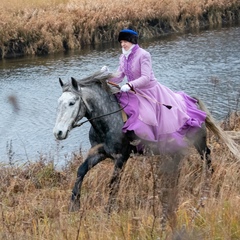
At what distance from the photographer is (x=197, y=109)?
20.9 ft

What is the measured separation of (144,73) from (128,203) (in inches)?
54.3

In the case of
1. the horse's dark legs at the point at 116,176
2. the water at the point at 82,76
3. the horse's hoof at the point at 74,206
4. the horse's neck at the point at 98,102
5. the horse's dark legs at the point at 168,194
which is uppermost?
the horse's dark legs at the point at 168,194

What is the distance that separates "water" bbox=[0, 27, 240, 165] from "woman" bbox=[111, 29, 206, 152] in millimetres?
2291

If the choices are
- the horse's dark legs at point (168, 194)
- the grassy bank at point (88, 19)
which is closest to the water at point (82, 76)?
the grassy bank at point (88, 19)

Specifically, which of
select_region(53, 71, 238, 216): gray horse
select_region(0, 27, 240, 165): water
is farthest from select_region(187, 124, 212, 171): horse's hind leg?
select_region(0, 27, 240, 165): water

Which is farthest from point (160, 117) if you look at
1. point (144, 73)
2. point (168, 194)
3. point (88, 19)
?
point (88, 19)

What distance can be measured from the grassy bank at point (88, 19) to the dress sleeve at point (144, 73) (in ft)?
45.1

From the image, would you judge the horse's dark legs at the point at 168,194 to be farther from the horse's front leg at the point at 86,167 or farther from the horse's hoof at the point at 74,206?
the horse's front leg at the point at 86,167

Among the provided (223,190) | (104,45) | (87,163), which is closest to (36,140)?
(87,163)

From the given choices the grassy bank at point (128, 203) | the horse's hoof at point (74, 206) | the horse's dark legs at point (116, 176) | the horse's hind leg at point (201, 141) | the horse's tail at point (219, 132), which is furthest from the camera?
the horse's tail at point (219, 132)

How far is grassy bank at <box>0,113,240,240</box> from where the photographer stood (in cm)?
366

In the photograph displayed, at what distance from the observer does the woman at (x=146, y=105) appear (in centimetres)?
571

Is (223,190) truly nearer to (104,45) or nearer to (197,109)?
(197,109)

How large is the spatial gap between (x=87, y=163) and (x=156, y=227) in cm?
195
